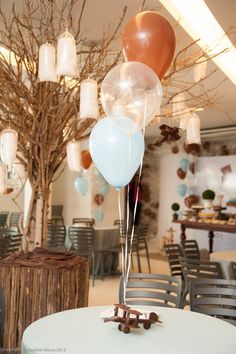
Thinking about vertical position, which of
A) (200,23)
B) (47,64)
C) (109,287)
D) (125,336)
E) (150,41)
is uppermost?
(200,23)

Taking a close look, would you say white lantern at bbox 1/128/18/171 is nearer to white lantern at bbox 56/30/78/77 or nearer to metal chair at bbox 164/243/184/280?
white lantern at bbox 56/30/78/77

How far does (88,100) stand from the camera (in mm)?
2691

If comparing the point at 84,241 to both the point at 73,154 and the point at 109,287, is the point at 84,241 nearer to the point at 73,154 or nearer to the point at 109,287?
the point at 109,287

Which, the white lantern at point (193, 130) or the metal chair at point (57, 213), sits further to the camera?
the metal chair at point (57, 213)

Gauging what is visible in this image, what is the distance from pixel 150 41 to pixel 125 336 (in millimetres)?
1718

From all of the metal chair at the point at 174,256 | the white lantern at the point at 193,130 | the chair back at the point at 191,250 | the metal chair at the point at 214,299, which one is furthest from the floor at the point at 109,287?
the white lantern at the point at 193,130

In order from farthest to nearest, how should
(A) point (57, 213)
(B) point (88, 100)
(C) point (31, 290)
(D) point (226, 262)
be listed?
(A) point (57, 213)
(D) point (226, 262)
(C) point (31, 290)
(B) point (88, 100)

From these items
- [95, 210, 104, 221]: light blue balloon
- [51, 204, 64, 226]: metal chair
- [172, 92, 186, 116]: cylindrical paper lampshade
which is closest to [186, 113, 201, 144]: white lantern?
[172, 92, 186, 116]: cylindrical paper lampshade

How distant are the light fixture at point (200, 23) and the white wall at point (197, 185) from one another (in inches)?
202

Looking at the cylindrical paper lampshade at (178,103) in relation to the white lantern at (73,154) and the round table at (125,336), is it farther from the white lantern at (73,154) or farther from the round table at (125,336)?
the round table at (125,336)

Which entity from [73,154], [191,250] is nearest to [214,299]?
[73,154]

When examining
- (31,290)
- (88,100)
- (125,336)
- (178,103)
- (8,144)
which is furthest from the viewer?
(178,103)

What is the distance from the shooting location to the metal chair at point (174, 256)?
15.2 feet

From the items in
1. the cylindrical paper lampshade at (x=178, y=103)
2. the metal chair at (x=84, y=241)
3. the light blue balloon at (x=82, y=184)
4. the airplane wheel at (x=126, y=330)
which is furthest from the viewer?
the light blue balloon at (x=82, y=184)
